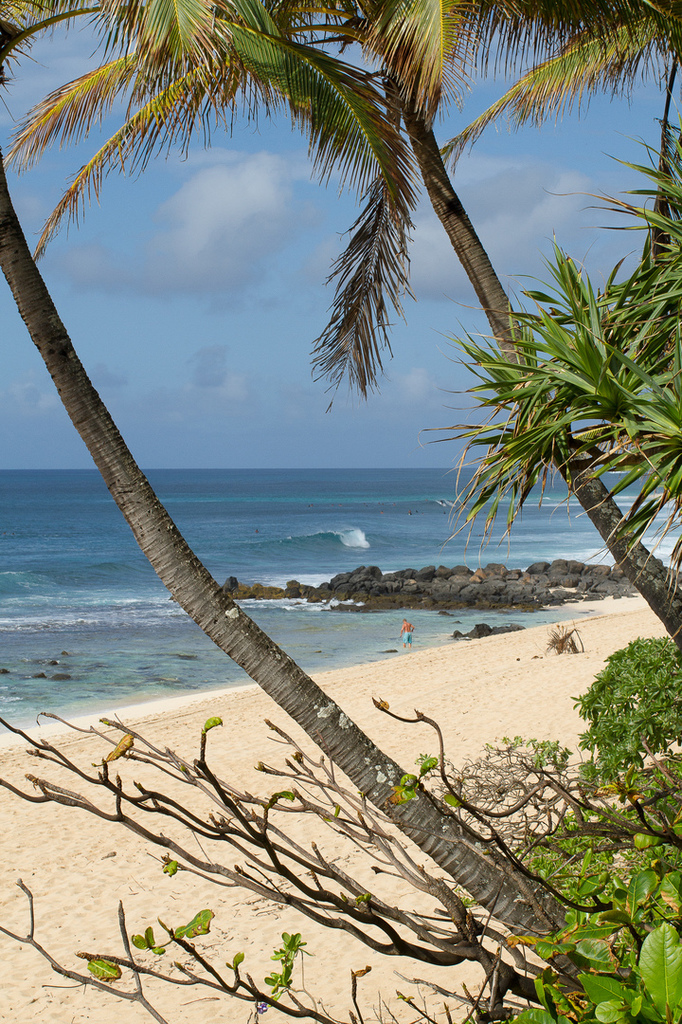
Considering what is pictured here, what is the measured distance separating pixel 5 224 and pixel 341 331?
4448mm

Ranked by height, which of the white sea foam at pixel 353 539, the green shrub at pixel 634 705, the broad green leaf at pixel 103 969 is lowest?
the green shrub at pixel 634 705

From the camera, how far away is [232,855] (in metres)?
7.16

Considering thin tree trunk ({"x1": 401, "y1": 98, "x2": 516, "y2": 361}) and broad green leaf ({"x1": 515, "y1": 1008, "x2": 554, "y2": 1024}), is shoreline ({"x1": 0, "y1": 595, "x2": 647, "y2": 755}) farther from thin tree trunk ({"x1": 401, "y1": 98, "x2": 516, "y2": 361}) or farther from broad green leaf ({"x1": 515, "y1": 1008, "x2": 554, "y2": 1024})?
broad green leaf ({"x1": 515, "y1": 1008, "x2": 554, "y2": 1024})

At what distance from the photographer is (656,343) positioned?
3781 mm

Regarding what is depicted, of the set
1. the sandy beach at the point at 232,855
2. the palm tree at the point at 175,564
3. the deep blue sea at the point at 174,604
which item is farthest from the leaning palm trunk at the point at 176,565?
the deep blue sea at the point at 174,604

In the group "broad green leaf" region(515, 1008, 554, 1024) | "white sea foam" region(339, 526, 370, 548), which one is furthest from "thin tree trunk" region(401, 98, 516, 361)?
"white sea foam" region(339, 526, 370, 548)

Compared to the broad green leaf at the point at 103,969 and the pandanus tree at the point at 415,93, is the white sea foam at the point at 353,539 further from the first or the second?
the broad green leaf at the point at 103,969

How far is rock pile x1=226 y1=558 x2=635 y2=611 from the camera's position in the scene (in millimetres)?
28391

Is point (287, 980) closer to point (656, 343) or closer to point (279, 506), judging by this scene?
point (656, 343)

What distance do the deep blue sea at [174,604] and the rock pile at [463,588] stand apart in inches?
62.9

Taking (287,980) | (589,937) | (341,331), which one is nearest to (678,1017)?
(589,937)

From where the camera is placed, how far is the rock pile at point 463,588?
1118 inches

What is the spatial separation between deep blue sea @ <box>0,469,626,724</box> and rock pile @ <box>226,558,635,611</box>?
5.24 ft

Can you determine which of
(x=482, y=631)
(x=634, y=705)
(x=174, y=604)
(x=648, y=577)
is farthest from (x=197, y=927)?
(x=174, y=604)
